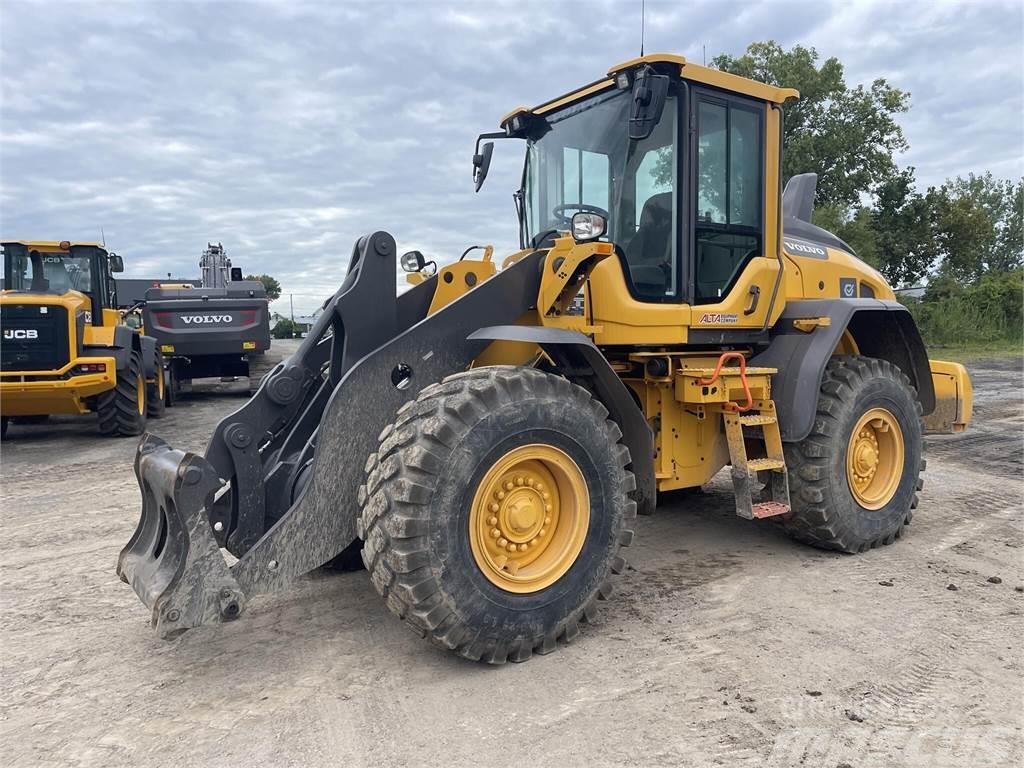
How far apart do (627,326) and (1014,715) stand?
2.40 metres

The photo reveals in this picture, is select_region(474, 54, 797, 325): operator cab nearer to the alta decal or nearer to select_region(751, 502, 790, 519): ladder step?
the alta decal

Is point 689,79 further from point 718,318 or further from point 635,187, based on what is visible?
point 718,318

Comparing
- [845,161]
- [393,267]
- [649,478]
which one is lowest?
[649,478]

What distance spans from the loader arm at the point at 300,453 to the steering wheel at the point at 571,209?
1.98 feet

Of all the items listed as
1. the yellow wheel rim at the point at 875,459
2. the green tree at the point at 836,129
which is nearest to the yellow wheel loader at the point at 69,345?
the yellow wheel rim at the point at 875,459

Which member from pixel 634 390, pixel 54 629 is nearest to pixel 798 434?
pixel 634 390

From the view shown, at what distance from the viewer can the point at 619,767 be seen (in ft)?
8.32

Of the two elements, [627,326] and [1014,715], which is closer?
[1014,715]

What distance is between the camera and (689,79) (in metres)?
4.24

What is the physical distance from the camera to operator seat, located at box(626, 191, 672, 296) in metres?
4.28

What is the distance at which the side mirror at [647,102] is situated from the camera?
12.4 ft

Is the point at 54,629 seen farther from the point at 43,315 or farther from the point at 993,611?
the point at 43,315

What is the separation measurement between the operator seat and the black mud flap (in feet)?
8.27

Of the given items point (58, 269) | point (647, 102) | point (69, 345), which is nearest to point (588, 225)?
point (647, 102)
